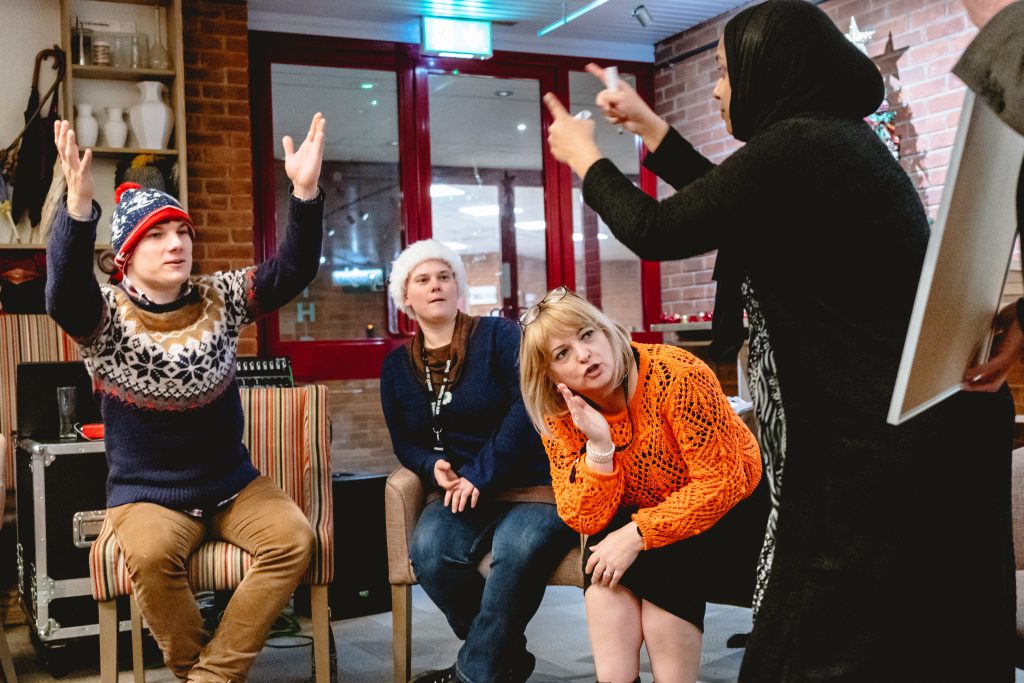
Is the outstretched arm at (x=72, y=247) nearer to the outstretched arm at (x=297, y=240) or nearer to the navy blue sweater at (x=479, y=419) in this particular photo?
the outstretched arm at (x=297, y=240)

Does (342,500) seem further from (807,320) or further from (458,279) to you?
(807,320)

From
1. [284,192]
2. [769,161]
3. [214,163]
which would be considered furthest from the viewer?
[284,192]

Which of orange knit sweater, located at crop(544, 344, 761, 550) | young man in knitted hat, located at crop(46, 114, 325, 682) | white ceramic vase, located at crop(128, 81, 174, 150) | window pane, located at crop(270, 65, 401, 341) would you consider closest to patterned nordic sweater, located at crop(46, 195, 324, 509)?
young man in knitted hat, located at crop(46, 114, 325, 682)

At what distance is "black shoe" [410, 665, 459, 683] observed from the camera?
8.29ft

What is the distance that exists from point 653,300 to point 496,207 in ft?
3.58

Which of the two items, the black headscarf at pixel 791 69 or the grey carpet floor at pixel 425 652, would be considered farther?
the grey carpet floor at pixel 425 652

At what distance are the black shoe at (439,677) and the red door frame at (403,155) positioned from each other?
8.89 feet

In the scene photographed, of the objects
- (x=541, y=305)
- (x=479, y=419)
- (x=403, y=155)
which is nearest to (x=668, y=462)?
(x=541, y=305)

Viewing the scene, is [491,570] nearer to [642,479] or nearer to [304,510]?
[642,479]

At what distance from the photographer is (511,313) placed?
226 inches

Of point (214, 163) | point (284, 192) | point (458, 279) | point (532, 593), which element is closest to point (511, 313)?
→ point (284, 192)

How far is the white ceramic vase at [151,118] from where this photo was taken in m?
4.21

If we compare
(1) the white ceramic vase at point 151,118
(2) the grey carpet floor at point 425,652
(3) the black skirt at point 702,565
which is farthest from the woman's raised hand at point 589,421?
(1) the white ceramic vase at point 151,118

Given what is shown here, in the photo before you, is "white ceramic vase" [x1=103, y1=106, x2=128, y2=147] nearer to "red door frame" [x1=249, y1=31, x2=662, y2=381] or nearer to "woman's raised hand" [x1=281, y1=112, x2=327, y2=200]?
"red door frame" [x1=249, y1=31, x2=662, y2=381]
